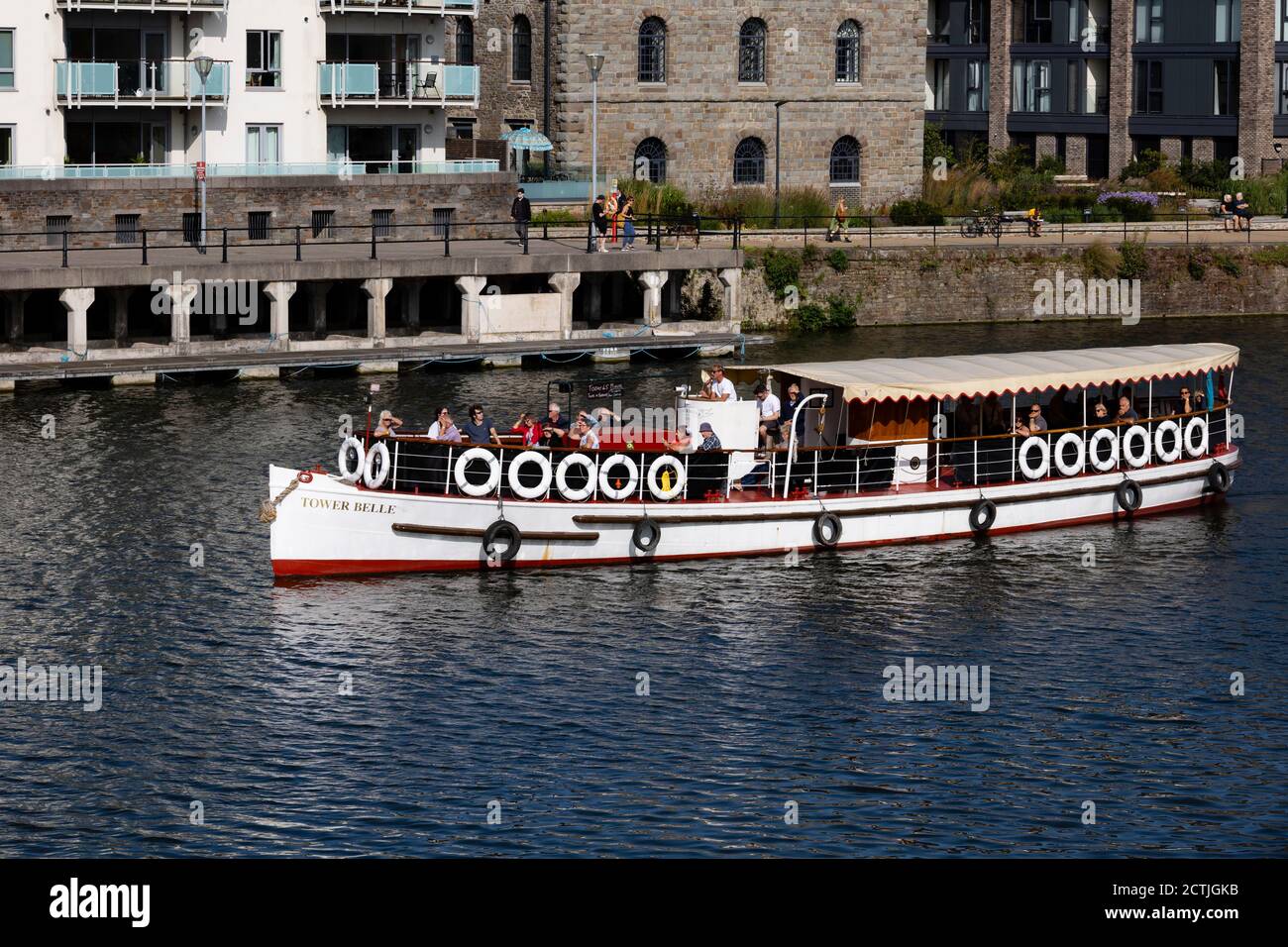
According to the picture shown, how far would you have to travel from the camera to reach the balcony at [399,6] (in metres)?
72.8

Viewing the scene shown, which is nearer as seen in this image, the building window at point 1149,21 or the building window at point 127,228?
the building window at point 127,228

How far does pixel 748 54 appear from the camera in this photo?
281 ft

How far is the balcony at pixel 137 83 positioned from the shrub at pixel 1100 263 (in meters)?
30.1

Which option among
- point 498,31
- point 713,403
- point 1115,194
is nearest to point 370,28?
point 498,31

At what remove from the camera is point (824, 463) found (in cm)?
4047

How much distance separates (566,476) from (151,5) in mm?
37000

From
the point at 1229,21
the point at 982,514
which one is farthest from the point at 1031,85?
the point at 982,514

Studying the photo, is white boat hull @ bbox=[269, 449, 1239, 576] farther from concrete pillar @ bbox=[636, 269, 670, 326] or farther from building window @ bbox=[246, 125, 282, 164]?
building window @ bbox=[246, 125, 282, 164]

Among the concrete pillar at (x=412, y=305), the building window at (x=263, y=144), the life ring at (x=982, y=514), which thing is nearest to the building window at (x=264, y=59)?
the building window at (x=263, y=144)

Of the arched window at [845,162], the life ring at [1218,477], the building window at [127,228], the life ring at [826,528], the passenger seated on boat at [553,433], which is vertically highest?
the arched window at [845,162]

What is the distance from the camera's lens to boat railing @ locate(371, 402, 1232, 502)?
38.1m

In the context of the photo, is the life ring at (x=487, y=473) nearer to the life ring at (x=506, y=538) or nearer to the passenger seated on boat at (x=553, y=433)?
the life ring at (x=506, y=538)
